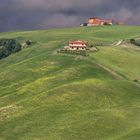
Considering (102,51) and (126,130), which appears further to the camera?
(102,51)

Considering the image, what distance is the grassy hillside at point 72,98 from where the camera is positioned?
100625 millimetres

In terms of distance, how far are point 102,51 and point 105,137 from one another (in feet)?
322

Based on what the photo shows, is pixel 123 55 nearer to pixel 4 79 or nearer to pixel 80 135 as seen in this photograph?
pixel 4 79

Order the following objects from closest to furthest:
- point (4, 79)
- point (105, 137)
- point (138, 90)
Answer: point (105, 137) → point (138, 90) → point (4, 79)

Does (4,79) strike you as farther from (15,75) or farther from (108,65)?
(108,65)

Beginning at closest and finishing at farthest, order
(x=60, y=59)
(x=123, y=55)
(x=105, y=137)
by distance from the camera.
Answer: (x=105, y=137) < (x=60, y=59) < (x=123, y=55)

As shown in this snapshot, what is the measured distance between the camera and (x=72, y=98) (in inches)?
4921

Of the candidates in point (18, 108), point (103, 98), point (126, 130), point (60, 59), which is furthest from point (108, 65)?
point (126, 130)

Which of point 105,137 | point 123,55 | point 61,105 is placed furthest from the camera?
point 123,55

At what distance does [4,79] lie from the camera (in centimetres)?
16088

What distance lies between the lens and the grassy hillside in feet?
330

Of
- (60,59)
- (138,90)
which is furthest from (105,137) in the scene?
(60,59)

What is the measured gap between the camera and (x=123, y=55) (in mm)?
189375

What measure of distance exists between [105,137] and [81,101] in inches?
1124
